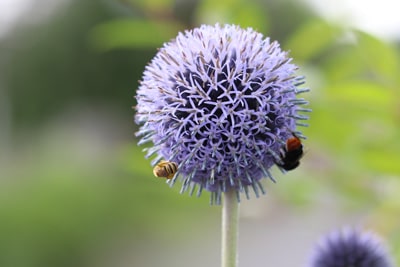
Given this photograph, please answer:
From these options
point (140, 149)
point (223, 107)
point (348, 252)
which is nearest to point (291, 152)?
point (223, 107)

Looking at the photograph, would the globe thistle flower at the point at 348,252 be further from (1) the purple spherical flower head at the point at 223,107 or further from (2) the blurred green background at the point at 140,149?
(1) the purple spherical flower head at the point at 223,107

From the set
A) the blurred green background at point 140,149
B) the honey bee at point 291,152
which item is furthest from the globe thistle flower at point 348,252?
the honey bee at point 291,152

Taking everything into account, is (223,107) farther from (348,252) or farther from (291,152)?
(348,252)

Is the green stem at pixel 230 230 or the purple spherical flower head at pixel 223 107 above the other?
the purple spherical flower head at pixel 223 107

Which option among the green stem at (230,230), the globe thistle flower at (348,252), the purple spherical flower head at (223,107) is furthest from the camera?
the globe thistle flower at (348,252)

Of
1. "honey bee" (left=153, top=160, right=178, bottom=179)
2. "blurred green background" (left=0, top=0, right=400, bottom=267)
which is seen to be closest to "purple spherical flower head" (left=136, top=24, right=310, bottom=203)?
"honey bee" (left=153, top=160, right=178, bottom=179)

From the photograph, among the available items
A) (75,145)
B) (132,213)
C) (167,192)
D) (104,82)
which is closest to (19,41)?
(104,82)
